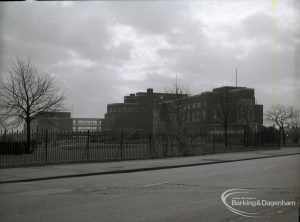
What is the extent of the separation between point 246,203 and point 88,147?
59.9ft

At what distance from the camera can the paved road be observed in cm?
950

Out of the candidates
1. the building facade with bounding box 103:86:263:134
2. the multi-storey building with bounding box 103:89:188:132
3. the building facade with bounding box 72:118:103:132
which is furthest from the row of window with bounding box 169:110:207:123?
the building facade with bounding box 72:118:103:132

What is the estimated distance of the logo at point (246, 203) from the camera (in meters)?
10.0

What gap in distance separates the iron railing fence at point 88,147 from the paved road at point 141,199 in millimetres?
9585

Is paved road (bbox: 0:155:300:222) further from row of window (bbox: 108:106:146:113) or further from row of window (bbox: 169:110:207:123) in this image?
Result: row of window (bbox: 108:106:146:113)

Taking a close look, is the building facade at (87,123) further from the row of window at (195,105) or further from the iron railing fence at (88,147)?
the iron railing fence at (88,147)

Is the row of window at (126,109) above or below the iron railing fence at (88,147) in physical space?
above

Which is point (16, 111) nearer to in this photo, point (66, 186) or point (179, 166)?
point (179, 166)

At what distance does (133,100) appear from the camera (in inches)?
6348

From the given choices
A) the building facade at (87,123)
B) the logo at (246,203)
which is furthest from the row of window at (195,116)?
the logo at (246,203)

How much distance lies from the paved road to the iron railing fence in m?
9.58

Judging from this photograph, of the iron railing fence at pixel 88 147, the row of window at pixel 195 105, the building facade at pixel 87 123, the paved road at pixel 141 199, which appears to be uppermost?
the row of window at pixel 195 105

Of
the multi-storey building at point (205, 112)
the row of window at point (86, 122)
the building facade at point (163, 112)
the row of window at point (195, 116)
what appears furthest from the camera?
the row of window at point (86, 122)

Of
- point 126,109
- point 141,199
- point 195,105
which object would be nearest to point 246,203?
point 141,199
